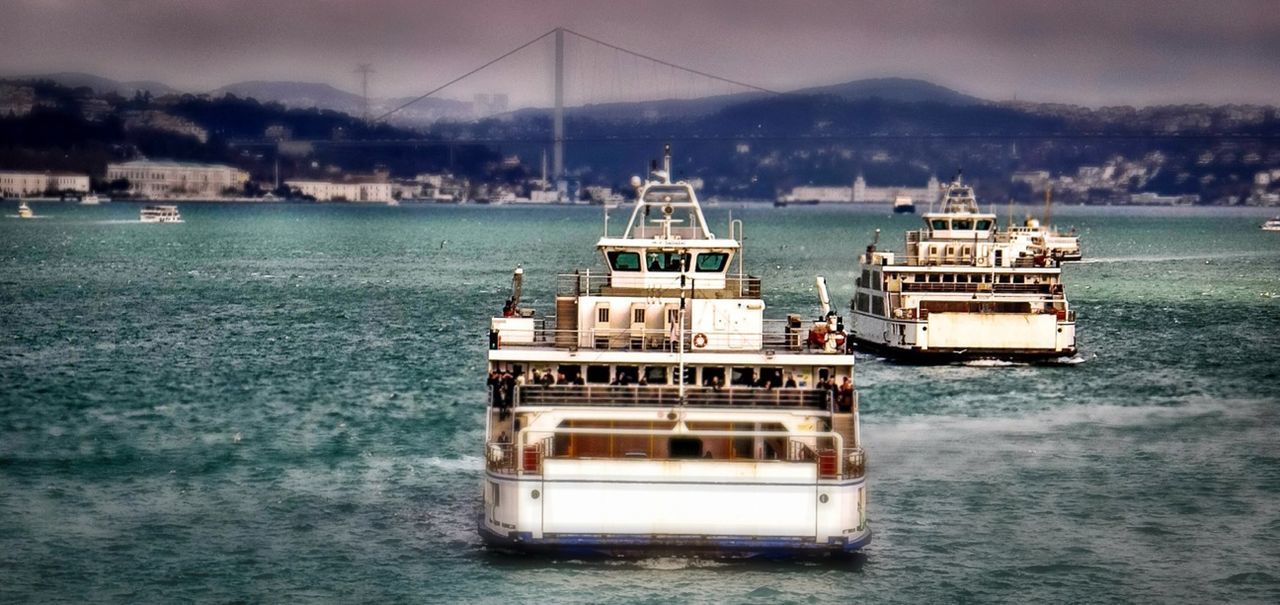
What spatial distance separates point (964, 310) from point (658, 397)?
42.5 metres

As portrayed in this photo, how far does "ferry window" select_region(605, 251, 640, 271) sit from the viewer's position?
1416 inches

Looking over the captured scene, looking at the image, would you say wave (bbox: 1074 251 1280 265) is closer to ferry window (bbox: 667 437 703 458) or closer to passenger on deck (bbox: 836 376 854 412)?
ferry window (bbox: 667 437 703 458)

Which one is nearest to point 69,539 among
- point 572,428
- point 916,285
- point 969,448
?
point 572,428

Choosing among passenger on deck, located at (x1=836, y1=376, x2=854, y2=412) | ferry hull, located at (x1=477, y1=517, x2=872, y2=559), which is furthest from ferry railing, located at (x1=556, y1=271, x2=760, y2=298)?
ferry hull, located at (x1=477, y1=517, x2=872, y2=559)

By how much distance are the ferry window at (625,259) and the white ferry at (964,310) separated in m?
36.8

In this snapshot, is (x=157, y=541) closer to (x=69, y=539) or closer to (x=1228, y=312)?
(x=69, y=539)

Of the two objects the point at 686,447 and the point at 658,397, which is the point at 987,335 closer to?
the point at 686,447

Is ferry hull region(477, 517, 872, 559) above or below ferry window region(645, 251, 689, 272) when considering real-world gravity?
below

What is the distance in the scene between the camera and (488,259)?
167 m

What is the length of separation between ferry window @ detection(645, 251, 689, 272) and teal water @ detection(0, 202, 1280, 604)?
21.4ft

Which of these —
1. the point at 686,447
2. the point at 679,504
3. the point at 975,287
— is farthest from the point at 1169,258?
the point at 679,504

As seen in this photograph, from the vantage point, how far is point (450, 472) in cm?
4241

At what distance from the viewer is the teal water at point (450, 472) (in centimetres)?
3212

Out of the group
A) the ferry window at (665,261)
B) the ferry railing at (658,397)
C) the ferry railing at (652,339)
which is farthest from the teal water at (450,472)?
the ferry window at (665,261)
